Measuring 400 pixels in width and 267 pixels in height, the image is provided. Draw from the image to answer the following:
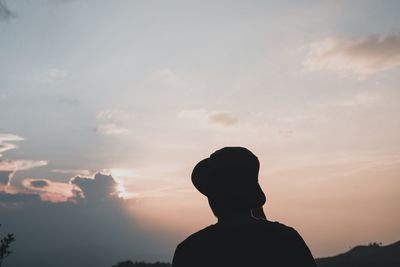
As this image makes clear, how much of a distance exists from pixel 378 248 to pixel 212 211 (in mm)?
61296

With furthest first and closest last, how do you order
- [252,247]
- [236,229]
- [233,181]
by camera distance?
[233,181] < [236,229] < [252,247]

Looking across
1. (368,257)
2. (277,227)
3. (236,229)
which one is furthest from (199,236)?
(368,257)

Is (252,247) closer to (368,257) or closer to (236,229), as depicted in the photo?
(236,229)

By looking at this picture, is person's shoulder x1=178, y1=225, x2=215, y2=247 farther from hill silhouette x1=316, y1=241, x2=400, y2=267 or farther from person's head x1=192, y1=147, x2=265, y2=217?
hill silhouette x1=316, y1=241, x2=400, y2=267

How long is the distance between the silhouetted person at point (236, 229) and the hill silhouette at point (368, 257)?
5080 centimetres

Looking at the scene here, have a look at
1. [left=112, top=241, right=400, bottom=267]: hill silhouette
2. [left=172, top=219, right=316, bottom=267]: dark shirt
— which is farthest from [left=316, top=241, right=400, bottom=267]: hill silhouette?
[left=172, top=219, right=316, bottom=267]: dark shirt

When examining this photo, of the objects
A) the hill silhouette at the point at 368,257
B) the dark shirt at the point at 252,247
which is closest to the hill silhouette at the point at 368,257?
the hill silhouette at the point at 368,257

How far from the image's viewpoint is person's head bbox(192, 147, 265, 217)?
4.53 m

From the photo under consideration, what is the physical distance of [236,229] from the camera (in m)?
4.40

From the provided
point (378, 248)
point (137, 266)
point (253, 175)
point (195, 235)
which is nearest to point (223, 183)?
point (253, 175)

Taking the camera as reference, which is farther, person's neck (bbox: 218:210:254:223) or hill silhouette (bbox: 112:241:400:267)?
A: hill silhouette (bbox: 112:241:400:267)

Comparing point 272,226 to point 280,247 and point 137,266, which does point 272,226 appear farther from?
point 137,266

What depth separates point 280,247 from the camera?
4262 millimetres

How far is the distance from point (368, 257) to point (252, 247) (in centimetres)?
5690
